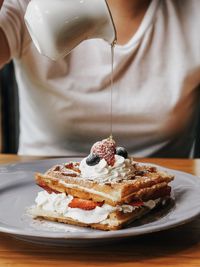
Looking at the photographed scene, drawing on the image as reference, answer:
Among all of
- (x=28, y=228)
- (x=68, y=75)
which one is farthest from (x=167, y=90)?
(x=28, y=228)

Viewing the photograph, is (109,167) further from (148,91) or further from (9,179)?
(148,91)

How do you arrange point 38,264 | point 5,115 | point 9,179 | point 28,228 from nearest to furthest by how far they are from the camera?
point 38,264 < point 28,228 < point 9,179 < point 5,115

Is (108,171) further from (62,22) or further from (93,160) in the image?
(62,22)

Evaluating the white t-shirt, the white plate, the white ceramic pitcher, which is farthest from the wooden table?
the white t-shirt

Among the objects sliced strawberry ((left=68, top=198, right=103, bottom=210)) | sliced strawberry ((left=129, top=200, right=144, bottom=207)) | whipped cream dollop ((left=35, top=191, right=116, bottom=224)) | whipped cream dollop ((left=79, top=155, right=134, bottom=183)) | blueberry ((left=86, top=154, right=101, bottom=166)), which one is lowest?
whipped cream dollop ((left=35, top=191, right=116, bottom=224))

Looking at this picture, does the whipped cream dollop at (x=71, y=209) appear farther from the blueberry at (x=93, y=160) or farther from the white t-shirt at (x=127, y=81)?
the white t-shirt at (x=127, y=81)

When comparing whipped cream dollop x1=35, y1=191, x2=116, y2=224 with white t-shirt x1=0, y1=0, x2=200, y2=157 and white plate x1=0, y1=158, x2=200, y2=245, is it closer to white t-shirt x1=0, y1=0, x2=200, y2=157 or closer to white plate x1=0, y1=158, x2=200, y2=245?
white plate x1=0, y1=158, x2=200, y2=245

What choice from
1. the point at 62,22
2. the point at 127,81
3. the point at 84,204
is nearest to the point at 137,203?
the point at 84,204
